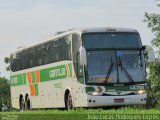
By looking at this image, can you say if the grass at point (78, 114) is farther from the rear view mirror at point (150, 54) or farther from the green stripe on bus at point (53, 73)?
the green stripe on bus at point (53, 73)

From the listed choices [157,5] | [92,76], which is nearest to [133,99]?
[92,76]

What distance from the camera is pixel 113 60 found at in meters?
25.3

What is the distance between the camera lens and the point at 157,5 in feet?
183

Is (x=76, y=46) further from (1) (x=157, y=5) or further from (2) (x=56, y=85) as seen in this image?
(1) (x=157, y=5)

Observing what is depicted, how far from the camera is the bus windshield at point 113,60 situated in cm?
2506

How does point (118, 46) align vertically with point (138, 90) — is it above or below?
above

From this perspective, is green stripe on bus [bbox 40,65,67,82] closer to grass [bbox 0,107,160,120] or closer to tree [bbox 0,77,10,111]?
grass [bbox 0,107,160,120]

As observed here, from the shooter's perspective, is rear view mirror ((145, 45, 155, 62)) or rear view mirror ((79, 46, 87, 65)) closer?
rear view mirror ((79, 46, 87, 65))

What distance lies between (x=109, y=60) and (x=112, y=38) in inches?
48.5

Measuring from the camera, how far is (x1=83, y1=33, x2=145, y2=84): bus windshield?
25.1 metres

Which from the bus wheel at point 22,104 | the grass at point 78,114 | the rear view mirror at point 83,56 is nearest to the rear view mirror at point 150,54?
the rear view mirror at point 83,56

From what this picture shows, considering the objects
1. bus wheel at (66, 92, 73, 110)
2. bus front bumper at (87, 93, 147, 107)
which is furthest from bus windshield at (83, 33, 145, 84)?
bus wheel at (66, 92, 73, 110)

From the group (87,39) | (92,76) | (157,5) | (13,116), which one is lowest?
(13,116)

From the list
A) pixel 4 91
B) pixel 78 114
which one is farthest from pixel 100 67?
pixel 4 91
